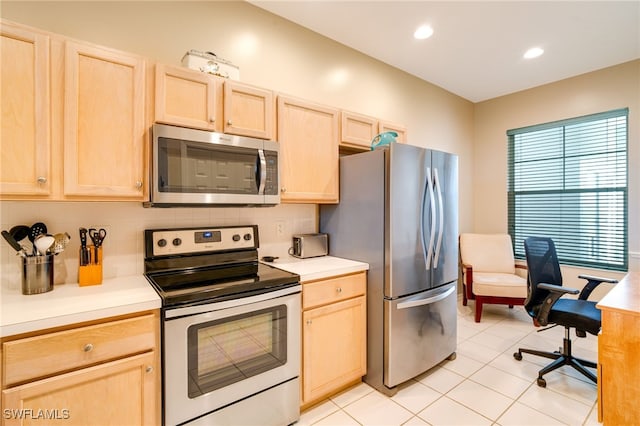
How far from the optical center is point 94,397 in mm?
1266

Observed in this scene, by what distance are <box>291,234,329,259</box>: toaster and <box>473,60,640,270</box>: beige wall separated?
9.95ft

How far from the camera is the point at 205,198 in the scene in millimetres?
1755

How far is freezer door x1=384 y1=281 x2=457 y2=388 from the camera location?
2.12 m

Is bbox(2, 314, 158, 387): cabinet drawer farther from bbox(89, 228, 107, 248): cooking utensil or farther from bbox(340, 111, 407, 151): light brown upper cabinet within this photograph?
bbox(340, 111, 407, 151): light brown upper cabinet

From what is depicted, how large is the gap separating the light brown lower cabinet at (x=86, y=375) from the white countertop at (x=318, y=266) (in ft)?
2.88

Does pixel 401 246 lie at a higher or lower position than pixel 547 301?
higher

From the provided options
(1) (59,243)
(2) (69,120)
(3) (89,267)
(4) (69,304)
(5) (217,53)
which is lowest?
(4) (69,304)

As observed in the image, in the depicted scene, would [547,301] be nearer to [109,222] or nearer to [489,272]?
[489,272]

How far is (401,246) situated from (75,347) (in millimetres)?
1842

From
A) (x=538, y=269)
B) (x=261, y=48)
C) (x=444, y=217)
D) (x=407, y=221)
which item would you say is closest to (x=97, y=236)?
(x=261, y=48)

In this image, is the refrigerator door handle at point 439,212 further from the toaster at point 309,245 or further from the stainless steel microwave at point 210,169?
the stainless steel microwave at point 210,169

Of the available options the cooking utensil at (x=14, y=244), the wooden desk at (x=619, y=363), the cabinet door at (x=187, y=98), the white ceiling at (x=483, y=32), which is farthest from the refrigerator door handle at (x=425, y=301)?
the white ceiling at (x=483, y=32)

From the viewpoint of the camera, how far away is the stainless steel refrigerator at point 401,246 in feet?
6.95

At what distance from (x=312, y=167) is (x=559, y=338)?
9.95ft
